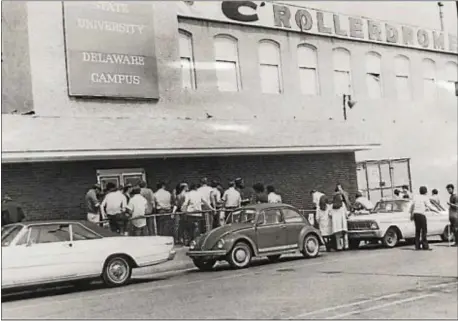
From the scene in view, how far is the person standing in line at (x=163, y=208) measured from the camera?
3.40 meters

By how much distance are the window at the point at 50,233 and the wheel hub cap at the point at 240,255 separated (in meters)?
1.23

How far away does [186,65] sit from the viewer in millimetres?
3676

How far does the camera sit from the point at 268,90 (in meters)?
3.73

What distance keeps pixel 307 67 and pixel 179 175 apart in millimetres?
1110

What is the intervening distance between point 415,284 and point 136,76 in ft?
9.84

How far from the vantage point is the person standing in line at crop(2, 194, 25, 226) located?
297cm

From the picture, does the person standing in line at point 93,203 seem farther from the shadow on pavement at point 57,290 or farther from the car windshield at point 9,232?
the shadow on pavement at point 57,290

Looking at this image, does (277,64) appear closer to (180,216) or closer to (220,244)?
(180,216)

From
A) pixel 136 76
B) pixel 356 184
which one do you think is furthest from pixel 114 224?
pixel 356 184

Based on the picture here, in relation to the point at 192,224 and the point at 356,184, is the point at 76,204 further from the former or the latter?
the point at 356,184

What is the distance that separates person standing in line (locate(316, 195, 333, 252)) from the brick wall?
8 centimetres

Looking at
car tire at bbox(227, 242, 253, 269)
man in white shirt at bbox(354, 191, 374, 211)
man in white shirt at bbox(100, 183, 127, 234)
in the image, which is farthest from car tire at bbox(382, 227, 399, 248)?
man in white shirt at bbox(100, 183, 127, 234)

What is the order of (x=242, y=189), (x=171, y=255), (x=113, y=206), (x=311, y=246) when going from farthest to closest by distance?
(x=311, y=246), (x=171, y=255), (x=242, y=189), (x=113, y=206)

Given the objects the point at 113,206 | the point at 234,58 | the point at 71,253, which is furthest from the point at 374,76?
the point at 71,253
